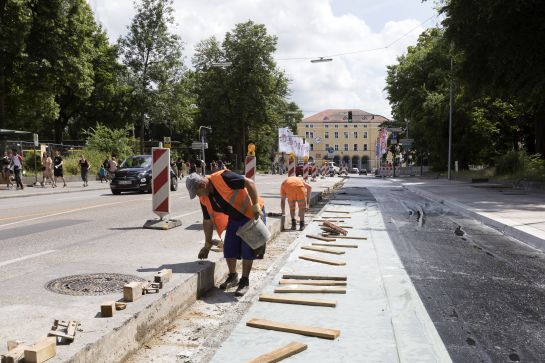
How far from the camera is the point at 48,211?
13875 mm

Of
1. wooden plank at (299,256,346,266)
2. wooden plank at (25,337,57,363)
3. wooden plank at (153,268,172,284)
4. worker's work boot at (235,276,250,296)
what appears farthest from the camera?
wooden plank at (299,256,346,266)

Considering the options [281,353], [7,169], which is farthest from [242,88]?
[281,353]

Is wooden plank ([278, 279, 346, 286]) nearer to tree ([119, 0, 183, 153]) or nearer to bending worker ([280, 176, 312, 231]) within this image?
bending worker ([280, 176, 312, 231])

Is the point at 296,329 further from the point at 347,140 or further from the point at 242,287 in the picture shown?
the point at 347,140

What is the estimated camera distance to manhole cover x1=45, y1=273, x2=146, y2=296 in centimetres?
499

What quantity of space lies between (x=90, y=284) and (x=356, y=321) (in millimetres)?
2649

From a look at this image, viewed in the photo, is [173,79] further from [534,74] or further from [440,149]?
[534,74]

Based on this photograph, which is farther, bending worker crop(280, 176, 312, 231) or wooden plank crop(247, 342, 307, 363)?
bending worker crop(280, 176, 312, 231)

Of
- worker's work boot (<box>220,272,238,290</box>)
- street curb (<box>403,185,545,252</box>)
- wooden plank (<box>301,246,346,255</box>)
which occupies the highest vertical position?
worker's work boot (<box>220,272,238,290</box>)

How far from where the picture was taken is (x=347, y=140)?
14412 cm

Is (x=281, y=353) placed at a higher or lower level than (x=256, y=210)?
lower

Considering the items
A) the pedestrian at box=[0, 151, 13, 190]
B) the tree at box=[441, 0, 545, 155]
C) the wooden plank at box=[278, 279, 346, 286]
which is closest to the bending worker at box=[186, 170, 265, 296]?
the wooden plank at box=[278, 279, 346, 286]

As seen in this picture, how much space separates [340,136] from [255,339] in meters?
142

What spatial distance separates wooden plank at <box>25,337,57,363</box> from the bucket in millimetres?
2686
